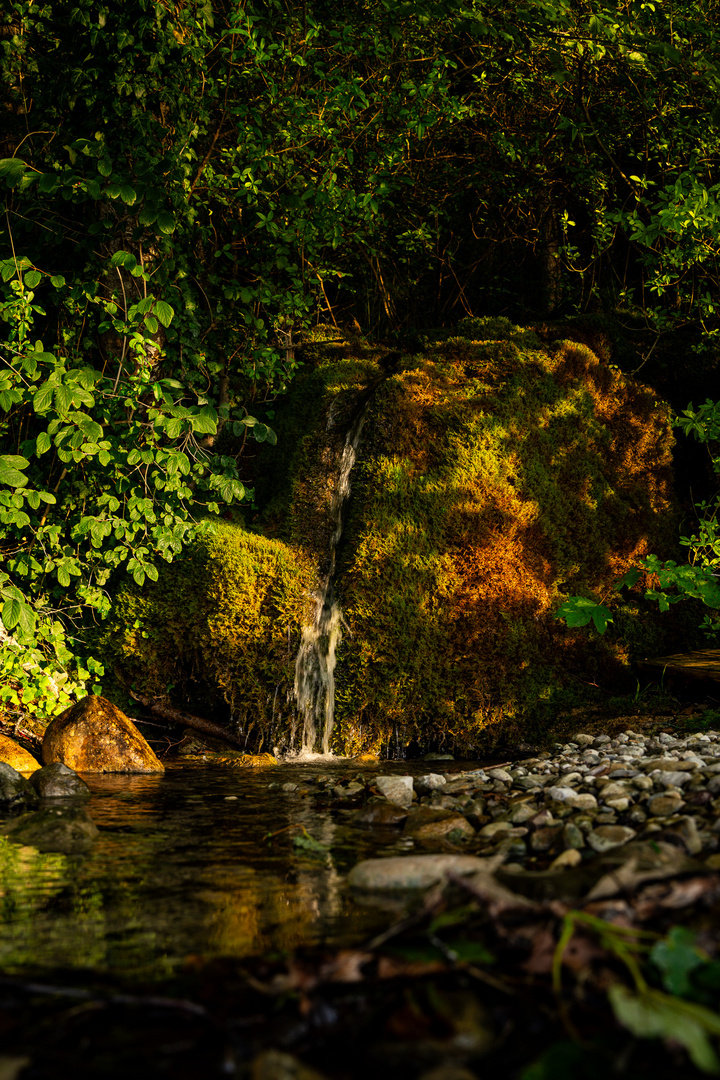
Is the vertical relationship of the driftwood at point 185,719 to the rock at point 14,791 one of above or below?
below

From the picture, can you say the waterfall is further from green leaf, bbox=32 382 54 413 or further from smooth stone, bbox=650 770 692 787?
smooth stone, bbox=650 770 692 787

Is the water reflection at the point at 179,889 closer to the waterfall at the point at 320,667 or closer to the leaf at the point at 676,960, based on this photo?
the leaf at the point at 676,960

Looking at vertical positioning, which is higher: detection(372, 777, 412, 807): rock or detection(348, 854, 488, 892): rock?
detection(348, 854, 488, 892): rock

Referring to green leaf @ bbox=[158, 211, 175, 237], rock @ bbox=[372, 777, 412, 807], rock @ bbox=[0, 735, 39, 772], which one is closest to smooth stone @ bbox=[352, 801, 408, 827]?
rock @ bbox=[372, 777, 412, 807]

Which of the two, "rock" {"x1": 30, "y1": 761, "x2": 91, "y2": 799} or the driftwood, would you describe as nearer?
"rock" {"x1": 30, "y1": 761, "x2": 91, "y2": 799}

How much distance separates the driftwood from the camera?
6242 mm

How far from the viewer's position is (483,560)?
6.38m

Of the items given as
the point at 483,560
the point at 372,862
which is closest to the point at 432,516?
the point at 483,560

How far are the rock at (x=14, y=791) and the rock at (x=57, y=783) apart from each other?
0.16 ft

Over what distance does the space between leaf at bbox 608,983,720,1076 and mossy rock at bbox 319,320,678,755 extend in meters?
4.60

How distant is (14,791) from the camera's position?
4188 millimetres

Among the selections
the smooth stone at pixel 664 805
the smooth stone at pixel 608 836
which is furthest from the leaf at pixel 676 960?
the smooth stone at pixel 664 805

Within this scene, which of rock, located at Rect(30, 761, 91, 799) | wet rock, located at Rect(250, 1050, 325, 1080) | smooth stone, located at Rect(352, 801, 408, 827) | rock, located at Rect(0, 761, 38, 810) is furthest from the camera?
rock, located at Rect(30, 761, 91, 799)

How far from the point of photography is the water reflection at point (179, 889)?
2.06 m
